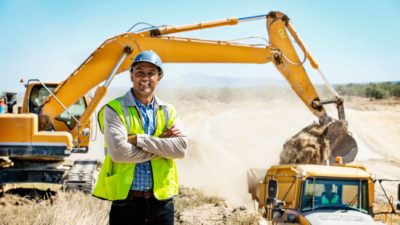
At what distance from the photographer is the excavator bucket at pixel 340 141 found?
14.3 meters

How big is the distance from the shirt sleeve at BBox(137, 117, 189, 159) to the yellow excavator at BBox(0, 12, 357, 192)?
308 inches

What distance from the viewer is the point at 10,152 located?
11.4 metres

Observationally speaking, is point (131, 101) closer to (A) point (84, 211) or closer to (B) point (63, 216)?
(B) point (63, 216)

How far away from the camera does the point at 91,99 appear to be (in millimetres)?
13047

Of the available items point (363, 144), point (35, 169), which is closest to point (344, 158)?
point (35, 169)

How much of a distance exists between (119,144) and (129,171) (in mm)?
206

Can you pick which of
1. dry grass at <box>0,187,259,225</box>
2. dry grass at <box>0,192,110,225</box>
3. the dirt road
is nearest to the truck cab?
dry grass at <box>0,187,259,225</box>

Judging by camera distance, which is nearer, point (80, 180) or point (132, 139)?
point (132, 139)

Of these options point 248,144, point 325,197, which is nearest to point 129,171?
point 325,197

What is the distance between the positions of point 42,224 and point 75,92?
6572 millimetres

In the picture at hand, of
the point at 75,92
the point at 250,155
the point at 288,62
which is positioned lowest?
the point at 250,155

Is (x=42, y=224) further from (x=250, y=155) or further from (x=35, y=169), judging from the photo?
(x=250, y=155)

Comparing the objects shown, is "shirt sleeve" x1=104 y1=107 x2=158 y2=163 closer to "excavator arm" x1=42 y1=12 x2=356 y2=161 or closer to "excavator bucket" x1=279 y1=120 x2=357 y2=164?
"excavator arm" x1=42 y1=12 x2=356 y2=161

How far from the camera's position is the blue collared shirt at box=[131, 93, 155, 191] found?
4070 millimetres
